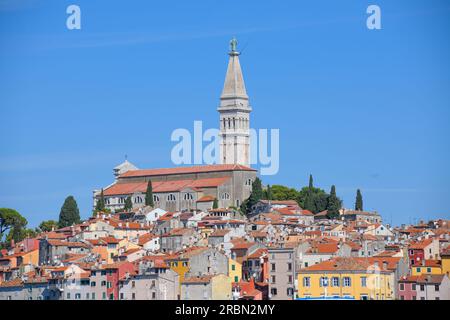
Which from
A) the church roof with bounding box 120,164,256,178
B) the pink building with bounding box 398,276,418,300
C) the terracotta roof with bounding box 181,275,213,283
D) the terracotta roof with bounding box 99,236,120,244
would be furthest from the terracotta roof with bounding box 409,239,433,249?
the church roof with bounding box 120,164,256,178

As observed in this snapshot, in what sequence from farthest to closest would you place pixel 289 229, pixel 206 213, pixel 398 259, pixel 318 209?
pixel 318 209 → pixel 206 213 → pixel 289 229 → pixel 398 259

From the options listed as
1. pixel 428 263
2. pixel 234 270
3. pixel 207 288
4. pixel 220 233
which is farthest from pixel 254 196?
pixel 207 288

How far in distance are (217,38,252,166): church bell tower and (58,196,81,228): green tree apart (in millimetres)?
30797

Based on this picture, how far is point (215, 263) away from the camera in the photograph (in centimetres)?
6084

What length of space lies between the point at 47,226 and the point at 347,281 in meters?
36.7

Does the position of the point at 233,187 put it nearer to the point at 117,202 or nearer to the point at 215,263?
the point at 117,202

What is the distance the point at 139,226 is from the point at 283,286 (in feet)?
76.2

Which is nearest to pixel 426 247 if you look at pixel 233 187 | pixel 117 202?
pixel 233 187

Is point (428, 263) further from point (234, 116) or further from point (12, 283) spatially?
point (234, 116)

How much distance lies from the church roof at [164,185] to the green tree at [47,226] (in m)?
10.6

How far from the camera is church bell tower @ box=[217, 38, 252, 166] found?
4616 inches

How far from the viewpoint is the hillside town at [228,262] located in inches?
2191

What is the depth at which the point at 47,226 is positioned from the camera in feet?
291

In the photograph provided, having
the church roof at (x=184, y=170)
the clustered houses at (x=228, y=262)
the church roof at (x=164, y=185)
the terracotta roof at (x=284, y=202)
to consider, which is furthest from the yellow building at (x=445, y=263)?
the church roof at (x=184, y=170)
